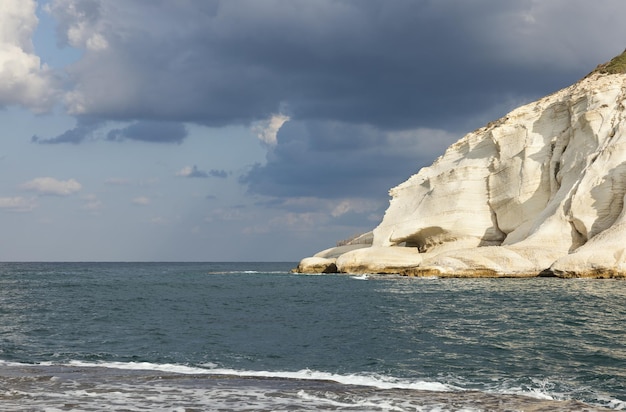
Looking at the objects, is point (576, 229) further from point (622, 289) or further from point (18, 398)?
point (18, 398)

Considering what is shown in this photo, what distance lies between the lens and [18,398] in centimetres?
1231

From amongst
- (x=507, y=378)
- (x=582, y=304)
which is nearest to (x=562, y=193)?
(x=582, y=304)

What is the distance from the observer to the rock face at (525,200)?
47.4m

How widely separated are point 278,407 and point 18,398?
15.9ft

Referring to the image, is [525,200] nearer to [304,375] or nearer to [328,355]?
[328,355]

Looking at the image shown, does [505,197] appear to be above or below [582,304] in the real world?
above

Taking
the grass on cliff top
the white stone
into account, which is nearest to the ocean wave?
the white stone

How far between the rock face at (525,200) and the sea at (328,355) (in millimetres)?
12207

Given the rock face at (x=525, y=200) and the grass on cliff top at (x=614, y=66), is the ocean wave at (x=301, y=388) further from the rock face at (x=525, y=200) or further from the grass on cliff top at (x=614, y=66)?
the grass on cliff top at (x=614, y=66)

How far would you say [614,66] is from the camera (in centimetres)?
6675

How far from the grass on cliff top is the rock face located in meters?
0.74

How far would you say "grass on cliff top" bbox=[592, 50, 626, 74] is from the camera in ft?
214

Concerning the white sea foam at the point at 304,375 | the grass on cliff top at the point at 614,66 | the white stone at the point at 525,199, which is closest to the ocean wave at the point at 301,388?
the white sea foam at the point at 304,375

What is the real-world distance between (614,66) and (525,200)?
63.1 feet
